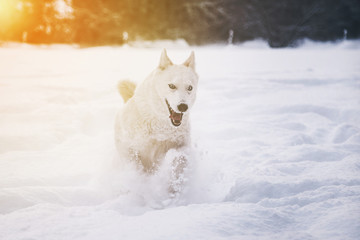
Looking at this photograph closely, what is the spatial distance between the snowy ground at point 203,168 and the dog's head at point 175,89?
27.6 inches

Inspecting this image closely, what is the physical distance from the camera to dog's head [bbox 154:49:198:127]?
2948 mm

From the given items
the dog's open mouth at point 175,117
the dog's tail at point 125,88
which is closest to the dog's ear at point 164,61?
the dog's open mouth at point 175,117

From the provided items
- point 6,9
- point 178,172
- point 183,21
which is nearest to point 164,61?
point 178,172

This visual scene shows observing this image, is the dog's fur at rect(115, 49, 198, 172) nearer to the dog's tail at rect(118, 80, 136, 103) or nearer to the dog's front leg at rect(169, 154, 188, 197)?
the dog's front leg at rect(169, 154, 188, 197)

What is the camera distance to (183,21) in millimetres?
18453

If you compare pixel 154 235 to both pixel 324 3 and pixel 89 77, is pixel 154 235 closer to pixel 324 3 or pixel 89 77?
pixel 89 77

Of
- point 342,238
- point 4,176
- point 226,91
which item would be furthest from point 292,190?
point 226,91

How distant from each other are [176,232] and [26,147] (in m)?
2.69

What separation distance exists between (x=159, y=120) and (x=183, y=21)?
16.4m

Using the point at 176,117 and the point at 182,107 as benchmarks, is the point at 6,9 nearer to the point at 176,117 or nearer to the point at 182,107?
the point at 176,117

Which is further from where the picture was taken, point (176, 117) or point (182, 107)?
point (176, 117)

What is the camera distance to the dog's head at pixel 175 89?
9.67 feet

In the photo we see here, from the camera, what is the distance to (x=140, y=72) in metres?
9.71

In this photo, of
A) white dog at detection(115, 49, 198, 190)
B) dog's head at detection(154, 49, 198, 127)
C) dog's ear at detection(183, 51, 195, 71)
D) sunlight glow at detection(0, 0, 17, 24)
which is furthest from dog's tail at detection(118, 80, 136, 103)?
sunlight glow at detection(0, 0, 17, 24)
